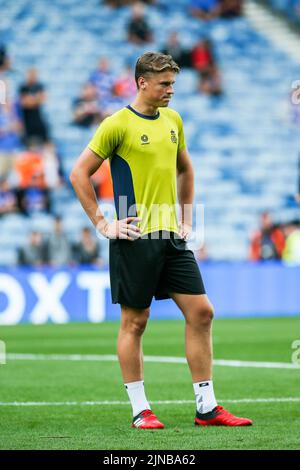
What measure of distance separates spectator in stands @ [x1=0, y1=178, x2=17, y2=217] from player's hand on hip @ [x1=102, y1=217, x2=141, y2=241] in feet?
50.7

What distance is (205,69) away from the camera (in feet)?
87.9

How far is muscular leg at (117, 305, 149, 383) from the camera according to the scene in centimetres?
736

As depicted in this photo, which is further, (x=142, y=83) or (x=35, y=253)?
(x=35, y=253)

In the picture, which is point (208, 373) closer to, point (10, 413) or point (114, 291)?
point (114, 291)

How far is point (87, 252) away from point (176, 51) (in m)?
7.26

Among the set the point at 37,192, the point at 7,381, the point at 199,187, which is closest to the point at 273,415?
the point at 7,381

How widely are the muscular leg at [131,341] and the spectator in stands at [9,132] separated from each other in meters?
16.2

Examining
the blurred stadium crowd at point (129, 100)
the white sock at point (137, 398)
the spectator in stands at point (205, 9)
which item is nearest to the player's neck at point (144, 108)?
the white sock at point (137, 398)

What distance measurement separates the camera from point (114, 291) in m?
7.37

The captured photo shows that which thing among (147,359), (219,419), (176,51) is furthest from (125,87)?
(219,419)

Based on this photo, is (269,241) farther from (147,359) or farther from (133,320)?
(133,320)

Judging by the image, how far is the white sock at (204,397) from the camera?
7.28m

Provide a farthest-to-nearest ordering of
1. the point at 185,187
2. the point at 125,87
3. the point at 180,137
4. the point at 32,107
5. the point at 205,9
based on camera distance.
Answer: the point at 205,9 < the point at 125,87 < the point at 32,107 < the point at 185,187 < the point at 180,137

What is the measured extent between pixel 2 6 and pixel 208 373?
70.5 feet
